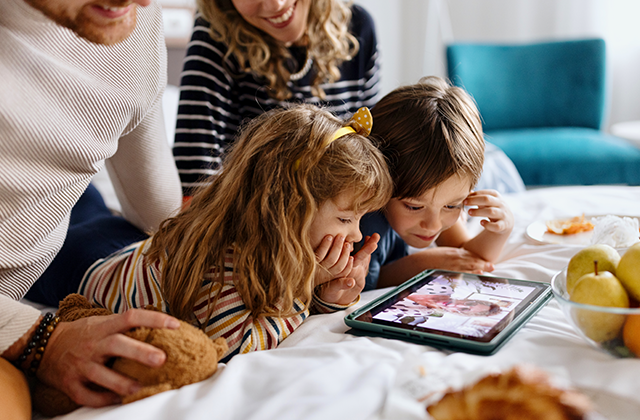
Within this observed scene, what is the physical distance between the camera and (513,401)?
49 cm

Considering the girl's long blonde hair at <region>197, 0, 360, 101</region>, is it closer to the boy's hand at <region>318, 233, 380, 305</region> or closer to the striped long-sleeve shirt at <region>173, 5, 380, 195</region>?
the striped long-sleeve shirt at <region>173, 5, 380, 195</region>

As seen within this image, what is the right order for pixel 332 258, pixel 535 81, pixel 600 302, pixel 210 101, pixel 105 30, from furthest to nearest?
pixel 535 81, pixel 210 101, pixel 332 258, pixel 105 30, pixel 600 302

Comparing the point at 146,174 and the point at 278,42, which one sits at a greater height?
the point at 278,42

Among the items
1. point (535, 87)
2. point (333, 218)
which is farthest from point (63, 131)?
point (535, 87)

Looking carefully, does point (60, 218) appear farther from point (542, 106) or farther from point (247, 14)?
point (542, 106)

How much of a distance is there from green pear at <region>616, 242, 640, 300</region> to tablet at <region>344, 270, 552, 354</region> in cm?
15

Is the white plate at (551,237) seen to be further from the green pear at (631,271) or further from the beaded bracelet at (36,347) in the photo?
the beaded bracelet at (36,347)

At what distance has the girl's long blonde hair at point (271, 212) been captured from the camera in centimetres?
79

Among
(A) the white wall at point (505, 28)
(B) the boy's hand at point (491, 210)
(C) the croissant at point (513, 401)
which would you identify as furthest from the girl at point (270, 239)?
(A) the white wall at point (505, 28)

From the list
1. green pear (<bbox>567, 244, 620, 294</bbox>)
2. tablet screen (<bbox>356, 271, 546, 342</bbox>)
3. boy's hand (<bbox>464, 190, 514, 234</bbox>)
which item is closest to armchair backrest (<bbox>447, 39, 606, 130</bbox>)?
boy's hand (<bbox>464, 190, 514, 234</bbox>)

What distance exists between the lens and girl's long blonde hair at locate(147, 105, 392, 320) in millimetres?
791

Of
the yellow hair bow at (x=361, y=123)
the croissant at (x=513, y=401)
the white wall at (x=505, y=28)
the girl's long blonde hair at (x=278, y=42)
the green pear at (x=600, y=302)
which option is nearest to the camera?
the croissant at (x=513, y=401)

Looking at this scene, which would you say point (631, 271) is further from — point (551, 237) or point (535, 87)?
point (535, 87)

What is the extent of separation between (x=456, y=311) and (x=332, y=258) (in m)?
0.20
